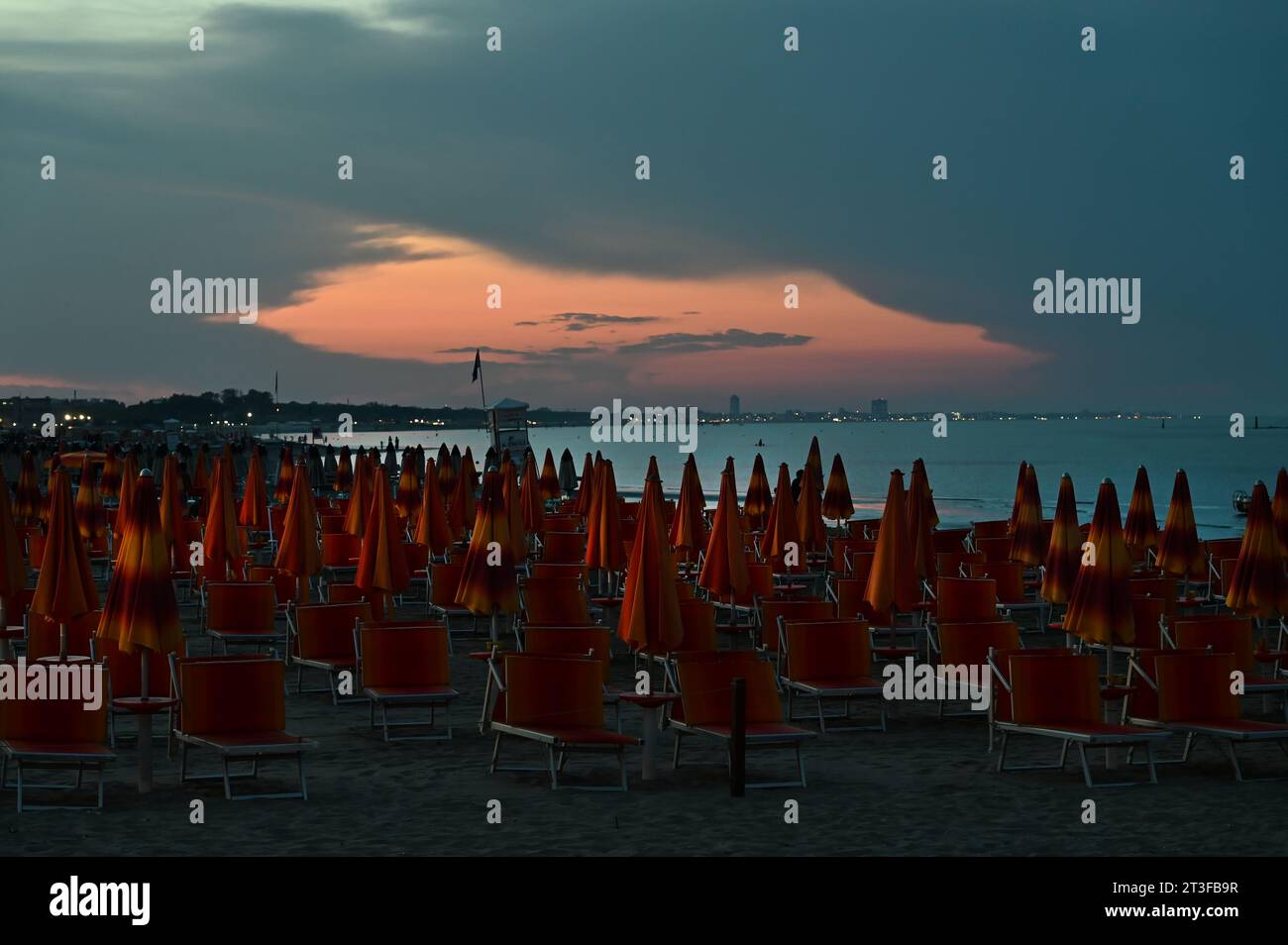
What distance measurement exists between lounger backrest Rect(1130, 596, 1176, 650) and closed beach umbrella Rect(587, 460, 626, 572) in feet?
17.4

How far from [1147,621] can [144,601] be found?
7.46 meters

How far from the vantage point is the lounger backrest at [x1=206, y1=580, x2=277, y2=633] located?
42.7ft

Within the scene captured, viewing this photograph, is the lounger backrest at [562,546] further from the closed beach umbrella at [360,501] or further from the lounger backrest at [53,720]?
the lounger backrest at [53,720]

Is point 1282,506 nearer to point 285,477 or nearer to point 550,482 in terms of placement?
point 550,482

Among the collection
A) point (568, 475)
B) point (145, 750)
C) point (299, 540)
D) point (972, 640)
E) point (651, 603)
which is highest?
point (568, 475)

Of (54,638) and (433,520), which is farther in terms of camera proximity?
(433,520)

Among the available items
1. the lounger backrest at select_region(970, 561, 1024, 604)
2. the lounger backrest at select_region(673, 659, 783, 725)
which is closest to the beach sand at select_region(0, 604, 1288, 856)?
the lounger backrest at select_region(673, 659, 783, 725)

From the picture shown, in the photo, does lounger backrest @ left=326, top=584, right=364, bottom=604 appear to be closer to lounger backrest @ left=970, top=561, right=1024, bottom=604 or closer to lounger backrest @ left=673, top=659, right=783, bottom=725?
lounger backrest @ left=970, top=561, right=1024, bottom=604

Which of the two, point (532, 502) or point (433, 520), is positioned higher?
point (532, 502)

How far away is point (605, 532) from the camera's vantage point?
1585 cm

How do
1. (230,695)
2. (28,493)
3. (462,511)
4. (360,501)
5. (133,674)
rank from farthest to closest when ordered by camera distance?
1. (28,493)
2. (462,511)
3. (360,501)
4. (133,674)
5. (230,695)

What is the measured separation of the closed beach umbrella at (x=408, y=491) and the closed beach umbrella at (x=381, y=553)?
1065 centimetres

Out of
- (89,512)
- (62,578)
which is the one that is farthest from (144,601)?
(89,512)
